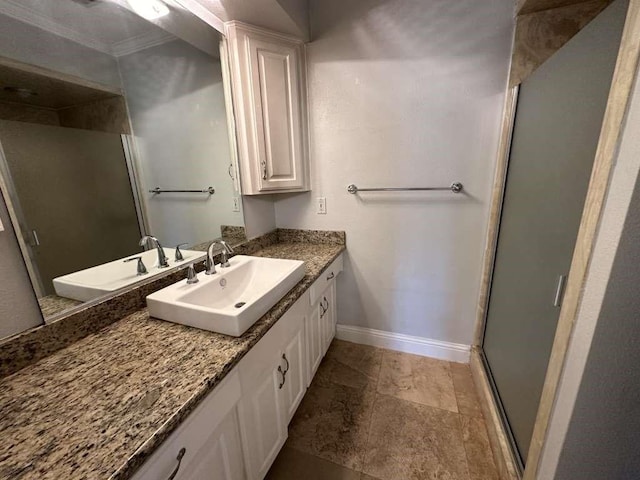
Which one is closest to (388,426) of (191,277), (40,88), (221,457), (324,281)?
(324,281)

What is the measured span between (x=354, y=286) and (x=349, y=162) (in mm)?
903

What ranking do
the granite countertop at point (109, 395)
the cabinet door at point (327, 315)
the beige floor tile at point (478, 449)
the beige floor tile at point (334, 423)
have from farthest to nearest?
1. the cabinet door at point (327, 315)
2. the beige floor tile at point (334, 423)
3. the beige floor tile at point (478, 449)
4. the granite countertop at point (109, 395)

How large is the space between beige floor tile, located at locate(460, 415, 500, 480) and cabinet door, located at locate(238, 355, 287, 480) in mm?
895

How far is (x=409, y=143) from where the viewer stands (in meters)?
1.58

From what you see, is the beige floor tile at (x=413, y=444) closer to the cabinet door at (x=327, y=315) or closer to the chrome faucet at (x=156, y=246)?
the cabinet door at (x=327, y=315)

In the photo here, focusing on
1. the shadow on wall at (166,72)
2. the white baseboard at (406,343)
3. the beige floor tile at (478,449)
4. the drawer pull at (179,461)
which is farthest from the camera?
the white baseboard at (406,343)

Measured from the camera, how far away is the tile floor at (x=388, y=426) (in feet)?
3.91

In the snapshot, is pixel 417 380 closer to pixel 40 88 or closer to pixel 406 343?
pixel 406 343

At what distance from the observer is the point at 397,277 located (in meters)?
1.82

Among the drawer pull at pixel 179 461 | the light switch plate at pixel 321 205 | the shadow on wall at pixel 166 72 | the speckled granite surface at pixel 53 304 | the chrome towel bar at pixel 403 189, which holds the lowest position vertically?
the drawer pull at pixel 179 461

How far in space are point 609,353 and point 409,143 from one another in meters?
1.30

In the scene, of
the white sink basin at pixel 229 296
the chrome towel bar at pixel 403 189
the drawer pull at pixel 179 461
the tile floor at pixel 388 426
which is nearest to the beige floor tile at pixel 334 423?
the tile floor at pixel 388 426

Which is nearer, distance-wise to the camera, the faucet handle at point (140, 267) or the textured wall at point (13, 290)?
the textured wall at point (13, 290)

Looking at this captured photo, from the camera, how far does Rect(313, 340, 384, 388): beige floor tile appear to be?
5.56 ft
